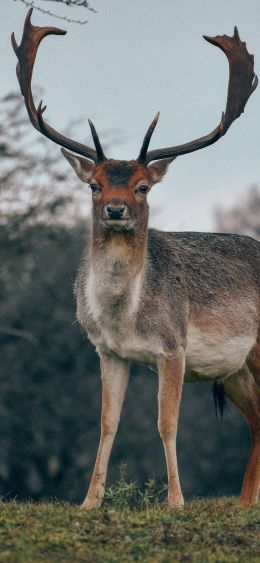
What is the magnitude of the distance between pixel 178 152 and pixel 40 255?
19803 mm

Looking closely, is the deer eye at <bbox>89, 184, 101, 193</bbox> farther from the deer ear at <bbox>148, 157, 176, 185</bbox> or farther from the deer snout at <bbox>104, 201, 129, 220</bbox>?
the deer ear at <bbox>148, 157, 176, 185</bbox>

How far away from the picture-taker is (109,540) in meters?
8.49

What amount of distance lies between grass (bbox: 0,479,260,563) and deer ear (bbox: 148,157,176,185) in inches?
129

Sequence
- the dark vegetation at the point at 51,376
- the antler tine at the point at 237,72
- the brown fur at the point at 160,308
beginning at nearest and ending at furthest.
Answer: the brown fur at the point at 160,308
the antler tine at the point at 237,72
the dark vegetation at the point at 51,376

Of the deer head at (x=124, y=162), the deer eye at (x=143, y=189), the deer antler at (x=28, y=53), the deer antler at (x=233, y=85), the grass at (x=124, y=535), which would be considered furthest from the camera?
the deer antler at (x=28, y=53)

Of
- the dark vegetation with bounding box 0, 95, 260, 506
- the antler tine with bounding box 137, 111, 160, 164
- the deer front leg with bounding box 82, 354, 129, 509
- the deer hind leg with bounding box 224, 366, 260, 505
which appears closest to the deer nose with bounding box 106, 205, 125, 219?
the antler tine with bounding box 137, 111, 160, 164

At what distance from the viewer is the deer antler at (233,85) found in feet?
38.6

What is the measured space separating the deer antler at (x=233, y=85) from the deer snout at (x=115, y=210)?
1.41 meters

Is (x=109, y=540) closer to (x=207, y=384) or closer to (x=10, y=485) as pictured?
(x=10, y=485)

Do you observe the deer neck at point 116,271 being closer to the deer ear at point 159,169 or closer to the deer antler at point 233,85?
the deer ear at point 159,169

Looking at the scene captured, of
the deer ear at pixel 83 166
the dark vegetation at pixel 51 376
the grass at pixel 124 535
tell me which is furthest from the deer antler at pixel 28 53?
the dark vegetation at pixel 51 376

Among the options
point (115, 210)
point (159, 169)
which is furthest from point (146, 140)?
point (115, 210)

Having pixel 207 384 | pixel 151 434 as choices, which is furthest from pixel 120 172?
pixel 207 384

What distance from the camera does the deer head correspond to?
34.9ft
